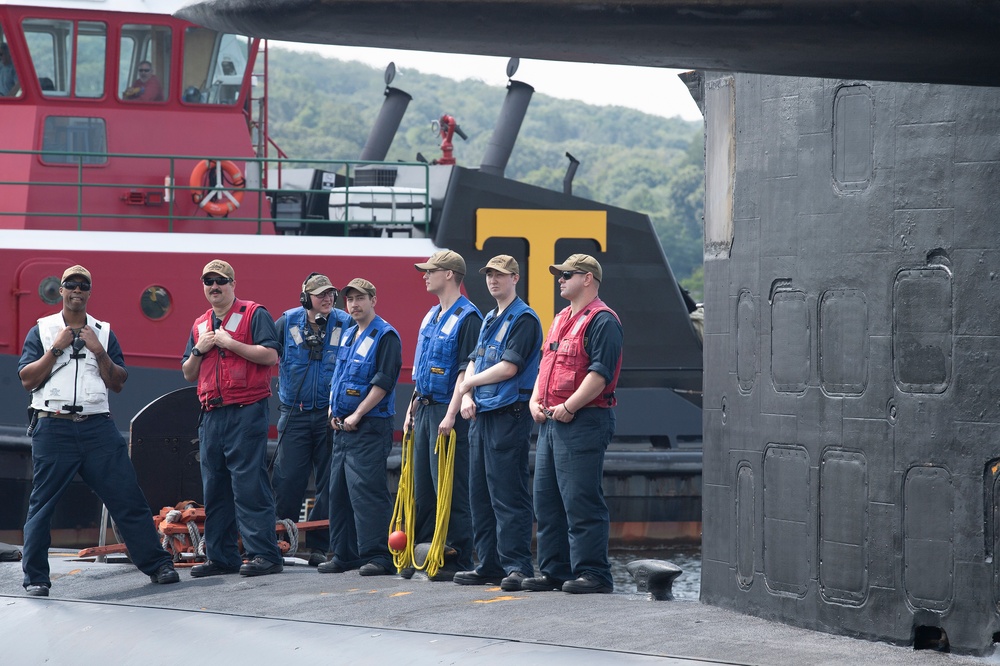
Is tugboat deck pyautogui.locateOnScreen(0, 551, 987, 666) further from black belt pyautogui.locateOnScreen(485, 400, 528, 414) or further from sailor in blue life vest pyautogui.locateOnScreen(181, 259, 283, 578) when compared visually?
black belt pyautogui.locateOnScreen(485, 400, 528, 414)

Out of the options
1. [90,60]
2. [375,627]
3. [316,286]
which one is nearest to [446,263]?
[316,286]

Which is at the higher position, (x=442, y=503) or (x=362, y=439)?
(x=362, y=439)

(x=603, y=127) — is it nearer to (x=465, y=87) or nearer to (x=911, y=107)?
(x=465, y=87)

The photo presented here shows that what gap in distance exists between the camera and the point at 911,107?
411 centimetres

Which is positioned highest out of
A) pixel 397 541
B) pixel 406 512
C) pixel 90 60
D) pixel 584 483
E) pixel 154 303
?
pixel 90 60

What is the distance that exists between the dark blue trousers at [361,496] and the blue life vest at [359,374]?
106mm

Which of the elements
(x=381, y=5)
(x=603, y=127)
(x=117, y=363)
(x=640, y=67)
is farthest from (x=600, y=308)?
(x=603, y=127)

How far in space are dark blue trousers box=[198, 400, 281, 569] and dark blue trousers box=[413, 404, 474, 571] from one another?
2.69 feet

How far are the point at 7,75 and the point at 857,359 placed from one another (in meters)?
11.1

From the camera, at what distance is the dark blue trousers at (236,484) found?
23.5 feet

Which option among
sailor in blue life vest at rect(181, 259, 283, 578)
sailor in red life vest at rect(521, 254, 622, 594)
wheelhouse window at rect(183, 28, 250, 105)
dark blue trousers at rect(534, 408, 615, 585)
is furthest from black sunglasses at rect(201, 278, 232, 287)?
wheelhouse window at rect(183, 28, 250, 105)

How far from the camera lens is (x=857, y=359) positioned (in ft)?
13.9

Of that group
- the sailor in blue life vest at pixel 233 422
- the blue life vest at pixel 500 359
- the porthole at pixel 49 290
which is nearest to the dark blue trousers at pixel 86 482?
the sailor in blue life vest at pixel 233 422

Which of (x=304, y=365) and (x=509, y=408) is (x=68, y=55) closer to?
(x=304, y=365)
